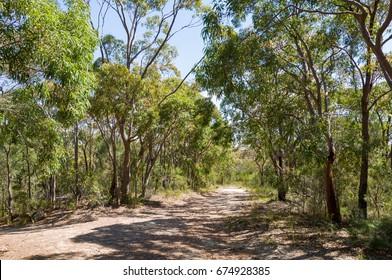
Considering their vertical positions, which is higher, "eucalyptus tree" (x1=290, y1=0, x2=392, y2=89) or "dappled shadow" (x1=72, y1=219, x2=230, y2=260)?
"eucalyptus tree" (x1=290, y1=0, x2=392, y2=89)

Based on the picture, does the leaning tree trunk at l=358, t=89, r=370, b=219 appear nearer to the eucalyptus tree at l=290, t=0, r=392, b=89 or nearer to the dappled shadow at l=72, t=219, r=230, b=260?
the eucalyptus tree at l=290, t=0, r=392, b=89

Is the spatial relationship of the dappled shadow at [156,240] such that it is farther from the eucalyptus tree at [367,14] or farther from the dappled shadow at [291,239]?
the eucalyptus tree at [367,14]

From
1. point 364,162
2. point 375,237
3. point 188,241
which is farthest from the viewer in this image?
point 364,162

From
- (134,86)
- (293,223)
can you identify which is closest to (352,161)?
(293,223)

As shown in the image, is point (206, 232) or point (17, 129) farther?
point (206, 232)

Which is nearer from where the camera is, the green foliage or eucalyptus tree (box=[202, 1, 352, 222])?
the green foliage

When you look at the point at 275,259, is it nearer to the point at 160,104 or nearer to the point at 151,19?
the point at 160,104

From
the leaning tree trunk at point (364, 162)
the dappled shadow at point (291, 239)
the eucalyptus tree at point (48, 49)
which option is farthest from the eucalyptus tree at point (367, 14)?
the eucalyptus tree at point (48, 49)

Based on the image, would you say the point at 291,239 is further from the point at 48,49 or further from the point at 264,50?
the point at 48,49

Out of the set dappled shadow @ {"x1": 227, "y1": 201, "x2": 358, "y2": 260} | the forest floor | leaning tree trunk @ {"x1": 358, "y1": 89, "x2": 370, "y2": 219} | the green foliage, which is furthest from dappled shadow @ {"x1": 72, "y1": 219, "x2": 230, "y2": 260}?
leaning tree trunk @ {"x1": 358, "y1": 89, "x2": 370, "y2": 219}

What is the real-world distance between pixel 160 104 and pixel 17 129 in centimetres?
891

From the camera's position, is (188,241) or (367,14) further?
(188,241)

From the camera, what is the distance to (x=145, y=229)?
1001 centimetres

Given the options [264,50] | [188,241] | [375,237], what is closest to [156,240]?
[188,241]
